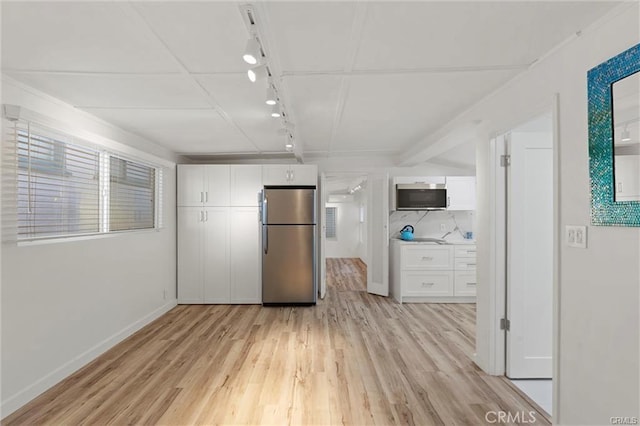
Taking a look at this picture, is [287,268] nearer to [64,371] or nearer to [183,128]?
[183,128]

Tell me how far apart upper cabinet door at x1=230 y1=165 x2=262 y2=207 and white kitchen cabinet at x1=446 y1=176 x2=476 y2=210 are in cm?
300

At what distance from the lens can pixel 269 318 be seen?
4141 millimetres

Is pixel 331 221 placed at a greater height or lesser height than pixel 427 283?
greater

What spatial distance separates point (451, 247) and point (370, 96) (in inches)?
121

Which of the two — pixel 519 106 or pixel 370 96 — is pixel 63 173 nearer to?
pixel 370 96

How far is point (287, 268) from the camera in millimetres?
4645

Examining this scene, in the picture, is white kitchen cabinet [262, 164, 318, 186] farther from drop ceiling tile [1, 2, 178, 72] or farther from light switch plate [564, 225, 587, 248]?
light switch plate [564, 225, 587, 248]

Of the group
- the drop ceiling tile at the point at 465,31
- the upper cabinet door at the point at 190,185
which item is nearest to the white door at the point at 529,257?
the drop ceiling tile at the point at 465,31

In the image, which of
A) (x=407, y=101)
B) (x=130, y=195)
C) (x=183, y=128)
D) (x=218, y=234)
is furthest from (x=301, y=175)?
(x=407, y=101)

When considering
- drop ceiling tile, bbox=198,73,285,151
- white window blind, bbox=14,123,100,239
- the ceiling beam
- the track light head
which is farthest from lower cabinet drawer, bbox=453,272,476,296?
white window blind, bbox=14,123,100,239

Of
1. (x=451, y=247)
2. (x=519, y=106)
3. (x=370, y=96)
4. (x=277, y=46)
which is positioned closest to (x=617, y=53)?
(x=519, y=106)

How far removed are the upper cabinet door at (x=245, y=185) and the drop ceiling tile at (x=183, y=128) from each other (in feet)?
0.93

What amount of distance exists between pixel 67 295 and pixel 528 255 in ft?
12.3

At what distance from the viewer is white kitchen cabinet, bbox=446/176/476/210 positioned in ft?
17.0
